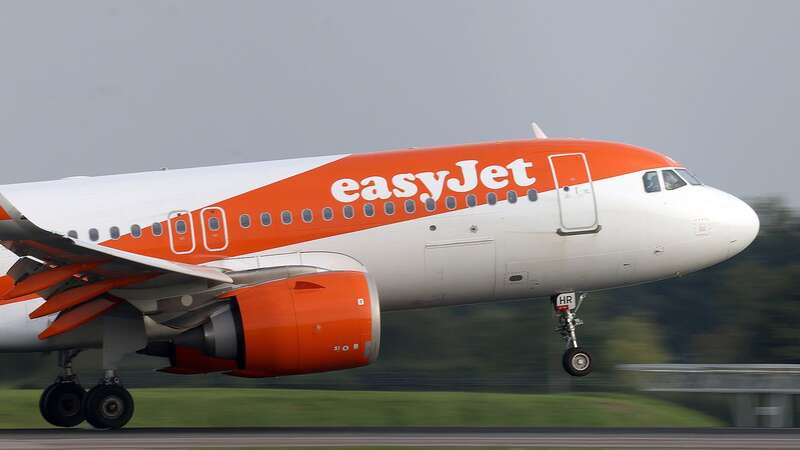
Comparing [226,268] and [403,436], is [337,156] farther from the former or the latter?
[403,436]

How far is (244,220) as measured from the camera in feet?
70.7

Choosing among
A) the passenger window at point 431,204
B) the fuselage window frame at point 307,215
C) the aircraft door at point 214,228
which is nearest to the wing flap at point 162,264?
the aircraft door at point 214,228

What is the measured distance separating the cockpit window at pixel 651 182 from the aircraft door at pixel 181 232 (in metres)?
7.34

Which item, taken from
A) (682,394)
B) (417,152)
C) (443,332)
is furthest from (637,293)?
(417,152)

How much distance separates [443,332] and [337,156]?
91.6 ft

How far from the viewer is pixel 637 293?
84875 millimetres

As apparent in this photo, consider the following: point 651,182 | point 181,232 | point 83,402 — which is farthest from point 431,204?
point 83,402

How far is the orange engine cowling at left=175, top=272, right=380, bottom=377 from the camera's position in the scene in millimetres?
19953

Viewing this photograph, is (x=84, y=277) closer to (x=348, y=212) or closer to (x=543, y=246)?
(x=348, y=212)

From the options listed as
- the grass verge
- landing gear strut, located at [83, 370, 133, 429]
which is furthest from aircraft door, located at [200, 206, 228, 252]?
A: the grass verge

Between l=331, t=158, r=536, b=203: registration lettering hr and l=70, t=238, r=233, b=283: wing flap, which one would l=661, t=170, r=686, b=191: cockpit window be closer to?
l=331, t=158, r=536, b=203: registration lettering hr

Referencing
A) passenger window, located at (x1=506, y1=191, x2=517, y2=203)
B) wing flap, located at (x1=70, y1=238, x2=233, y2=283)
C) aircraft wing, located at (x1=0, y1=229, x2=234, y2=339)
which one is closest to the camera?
wing flap, located at (x1=70, y1=238, x2=233, y2=283)

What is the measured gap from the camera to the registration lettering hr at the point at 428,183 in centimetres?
2178

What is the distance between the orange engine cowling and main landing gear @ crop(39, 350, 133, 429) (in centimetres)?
156
